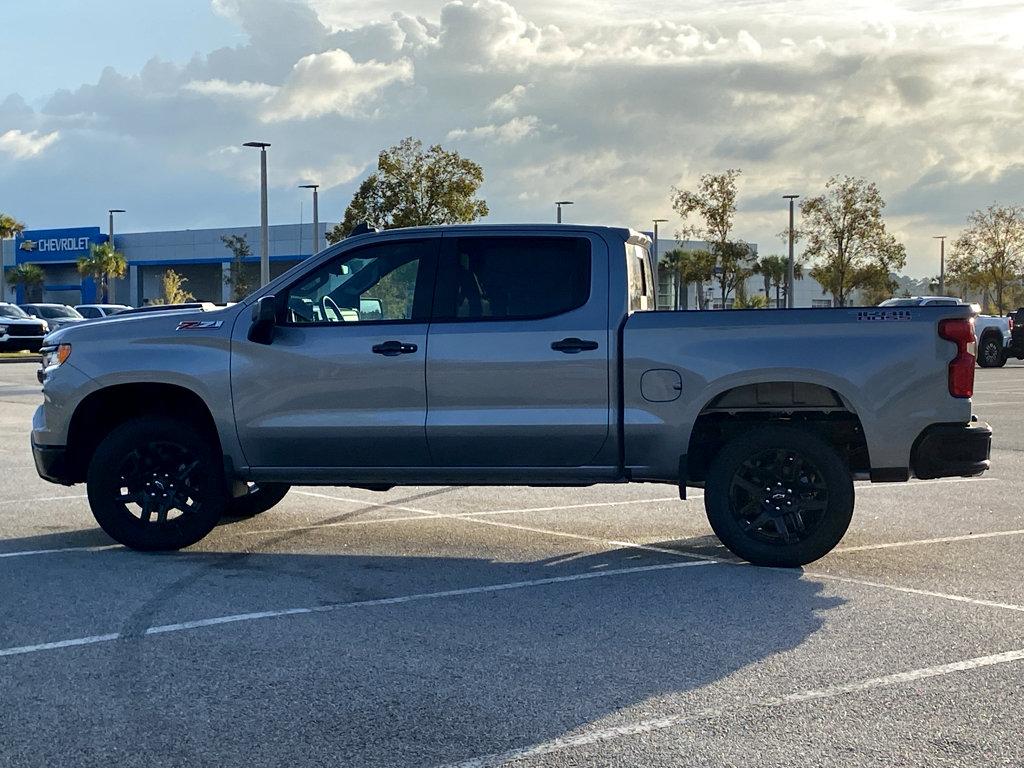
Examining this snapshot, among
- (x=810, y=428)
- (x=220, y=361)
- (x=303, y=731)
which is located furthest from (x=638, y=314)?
(x=303, y=731)

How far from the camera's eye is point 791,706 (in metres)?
5.17

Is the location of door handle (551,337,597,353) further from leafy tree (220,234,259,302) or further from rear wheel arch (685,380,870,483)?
leafy tree (220,234,259,302)

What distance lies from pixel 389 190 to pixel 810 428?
132ft

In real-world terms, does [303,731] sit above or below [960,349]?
below

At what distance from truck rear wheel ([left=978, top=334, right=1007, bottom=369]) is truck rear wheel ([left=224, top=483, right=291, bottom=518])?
2834 cm

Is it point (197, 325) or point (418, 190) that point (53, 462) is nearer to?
point (197, 325)

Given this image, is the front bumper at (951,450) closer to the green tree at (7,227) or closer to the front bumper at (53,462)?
the front bumper at (53,462)

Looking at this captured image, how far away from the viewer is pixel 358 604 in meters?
7.10

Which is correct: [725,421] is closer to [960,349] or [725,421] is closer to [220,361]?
[960,349]

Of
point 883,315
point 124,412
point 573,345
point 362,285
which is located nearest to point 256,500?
point 124,412

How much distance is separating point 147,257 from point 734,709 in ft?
267

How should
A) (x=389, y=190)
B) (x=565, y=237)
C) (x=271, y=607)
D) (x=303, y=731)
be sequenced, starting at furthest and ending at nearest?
(x=389, y=190), (x=565, y=237), (x=271, y=607), (x=303, y=731)

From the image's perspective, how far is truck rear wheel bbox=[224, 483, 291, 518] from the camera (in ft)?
33.3

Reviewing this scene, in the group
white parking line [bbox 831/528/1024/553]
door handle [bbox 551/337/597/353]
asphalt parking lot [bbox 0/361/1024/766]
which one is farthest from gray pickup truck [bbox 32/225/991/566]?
white parking line [bbox 831/528/1024/553]
